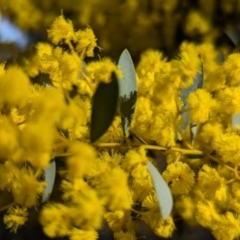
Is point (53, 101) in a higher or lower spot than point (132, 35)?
higher

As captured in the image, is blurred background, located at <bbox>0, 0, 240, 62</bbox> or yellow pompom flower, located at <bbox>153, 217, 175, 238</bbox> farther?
blurred background, located at <bbox>0, 0, 240, 62</bbox>

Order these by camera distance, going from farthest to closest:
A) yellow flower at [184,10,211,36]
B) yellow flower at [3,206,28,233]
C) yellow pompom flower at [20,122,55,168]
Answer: yellow flower at [184,10,211,36] → yellow flower at [3,206,28,233] → yellow pompom flower at [20,122,55,168]

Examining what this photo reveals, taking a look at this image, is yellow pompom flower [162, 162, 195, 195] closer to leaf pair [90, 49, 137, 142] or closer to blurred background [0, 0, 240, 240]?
leaf pair [90, 49, 137, 142]

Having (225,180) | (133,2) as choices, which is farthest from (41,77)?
(133,2)

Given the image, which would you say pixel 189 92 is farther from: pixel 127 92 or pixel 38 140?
pixel 38 140

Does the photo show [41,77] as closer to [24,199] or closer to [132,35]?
[24,199]

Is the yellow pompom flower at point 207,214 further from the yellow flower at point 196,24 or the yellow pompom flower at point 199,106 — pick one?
the yellow flower at point 196,24

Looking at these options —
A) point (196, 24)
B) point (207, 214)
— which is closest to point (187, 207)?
point (207, 214)

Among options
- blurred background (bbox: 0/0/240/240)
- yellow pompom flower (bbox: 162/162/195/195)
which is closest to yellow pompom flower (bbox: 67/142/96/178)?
yellow pompom flower (bbox: 162/162/195/195)
